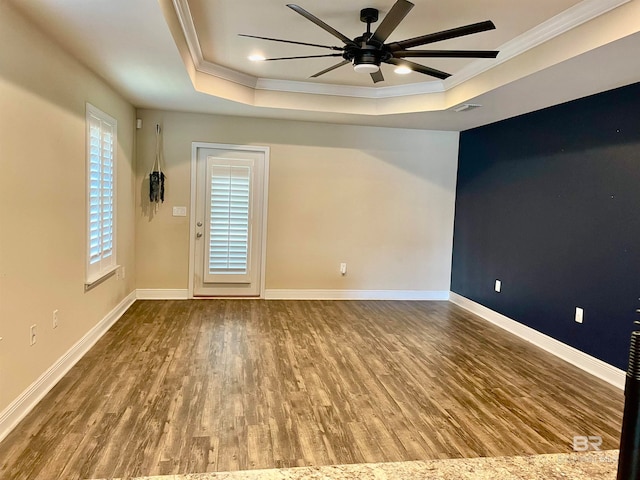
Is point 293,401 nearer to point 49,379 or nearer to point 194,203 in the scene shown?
point 49,379

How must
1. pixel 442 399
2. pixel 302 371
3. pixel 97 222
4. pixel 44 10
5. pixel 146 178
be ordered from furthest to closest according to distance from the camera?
1. pixel 146 178
2. pixel 97 222
3. pixel 302 371
4. pixel 442 399
5. pixel 44 10

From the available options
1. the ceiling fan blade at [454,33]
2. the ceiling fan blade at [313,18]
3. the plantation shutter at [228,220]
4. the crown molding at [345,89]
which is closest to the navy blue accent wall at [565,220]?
the crown molding at [345,89]

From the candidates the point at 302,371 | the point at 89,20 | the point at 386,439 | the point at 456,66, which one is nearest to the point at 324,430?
the point at 386,439

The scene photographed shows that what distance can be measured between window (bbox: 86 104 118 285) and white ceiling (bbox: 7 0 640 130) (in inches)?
17.7

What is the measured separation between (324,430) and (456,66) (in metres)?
3.48

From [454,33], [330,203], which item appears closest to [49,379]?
[454,33]

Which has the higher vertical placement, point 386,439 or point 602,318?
point 602,318

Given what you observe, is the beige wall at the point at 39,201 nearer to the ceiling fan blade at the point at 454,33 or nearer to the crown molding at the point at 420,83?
the crown molding at the point at 420,83

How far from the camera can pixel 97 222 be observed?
397cm

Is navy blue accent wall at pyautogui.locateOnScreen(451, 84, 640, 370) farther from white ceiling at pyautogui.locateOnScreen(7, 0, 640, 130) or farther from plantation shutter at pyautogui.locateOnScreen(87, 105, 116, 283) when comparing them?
plantation shutter at pyautogui.locateOnScreen(87, 105, 116, 283)

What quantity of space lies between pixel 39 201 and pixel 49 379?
1.24 m

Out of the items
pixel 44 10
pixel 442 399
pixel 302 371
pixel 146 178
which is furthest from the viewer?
pixel 146 178

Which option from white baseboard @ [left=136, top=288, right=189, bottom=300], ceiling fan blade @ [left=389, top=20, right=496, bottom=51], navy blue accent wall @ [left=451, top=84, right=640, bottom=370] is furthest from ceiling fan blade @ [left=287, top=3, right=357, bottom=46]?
white baseboard @ [left=136, top=288, right=189, bottom=300]

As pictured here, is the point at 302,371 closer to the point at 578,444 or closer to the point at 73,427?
the point at 73,427
